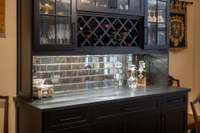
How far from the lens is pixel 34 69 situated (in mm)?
3168

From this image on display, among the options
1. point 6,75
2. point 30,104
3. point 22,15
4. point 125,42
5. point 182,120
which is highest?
point 22,15

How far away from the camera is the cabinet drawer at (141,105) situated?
128 inches

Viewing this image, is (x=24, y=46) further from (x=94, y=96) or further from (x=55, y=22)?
(x=94, y=96)

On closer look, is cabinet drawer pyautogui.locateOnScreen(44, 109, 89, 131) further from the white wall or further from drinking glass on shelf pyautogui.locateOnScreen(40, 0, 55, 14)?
drinking glass on shelf pyautogui.locateOnScreen(40, 0, 55, 14)

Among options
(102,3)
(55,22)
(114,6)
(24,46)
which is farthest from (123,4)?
(24,46)

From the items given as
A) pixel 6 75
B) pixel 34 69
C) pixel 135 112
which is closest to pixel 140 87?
pixel 135 112

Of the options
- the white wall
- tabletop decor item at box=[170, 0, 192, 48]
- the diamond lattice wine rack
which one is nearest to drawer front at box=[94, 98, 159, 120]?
the diamond lattice wine rack

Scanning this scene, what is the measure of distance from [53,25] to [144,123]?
1486 mm

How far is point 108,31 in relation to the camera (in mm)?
3449

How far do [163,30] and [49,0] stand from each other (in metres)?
1.63

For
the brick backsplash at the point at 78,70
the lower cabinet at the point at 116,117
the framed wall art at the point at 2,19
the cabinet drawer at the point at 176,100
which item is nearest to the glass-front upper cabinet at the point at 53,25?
the brick backsplash at the point at 78,70

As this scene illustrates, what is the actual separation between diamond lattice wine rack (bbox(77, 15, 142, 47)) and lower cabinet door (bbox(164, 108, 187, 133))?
3.07 ft

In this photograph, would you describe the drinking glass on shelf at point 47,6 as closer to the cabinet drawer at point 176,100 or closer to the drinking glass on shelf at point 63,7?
the drinking glass on shelf at point 63,7

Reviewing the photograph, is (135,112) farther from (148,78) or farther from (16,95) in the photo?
(16,95)
